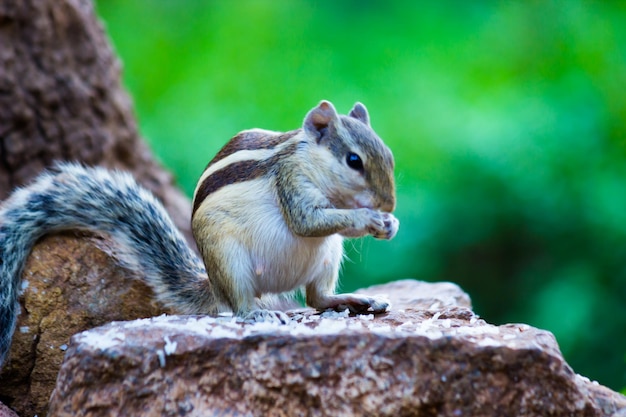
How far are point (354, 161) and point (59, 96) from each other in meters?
2.40

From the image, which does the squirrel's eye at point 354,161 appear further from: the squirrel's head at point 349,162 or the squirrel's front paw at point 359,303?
the squirrel's front paw at point 359,303

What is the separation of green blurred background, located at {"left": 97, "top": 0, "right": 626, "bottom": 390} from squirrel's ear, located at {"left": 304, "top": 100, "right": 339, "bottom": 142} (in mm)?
1801

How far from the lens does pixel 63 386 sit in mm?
2176

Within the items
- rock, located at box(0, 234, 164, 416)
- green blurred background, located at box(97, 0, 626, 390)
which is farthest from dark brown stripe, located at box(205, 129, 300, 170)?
green blurred background, located at box(97, 0, 626, 390)

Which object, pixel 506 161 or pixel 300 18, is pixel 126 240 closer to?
pixel 506 161

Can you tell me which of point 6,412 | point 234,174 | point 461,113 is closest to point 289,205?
point 234,174

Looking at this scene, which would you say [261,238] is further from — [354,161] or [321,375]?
[321,375]

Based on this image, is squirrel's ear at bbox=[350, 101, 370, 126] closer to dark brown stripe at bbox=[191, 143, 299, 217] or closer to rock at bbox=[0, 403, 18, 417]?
dark brown stripe at bbox=[191, 143, 299, 217]

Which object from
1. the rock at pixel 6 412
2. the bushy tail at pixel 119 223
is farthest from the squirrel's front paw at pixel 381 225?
the rock at pixel 6 412

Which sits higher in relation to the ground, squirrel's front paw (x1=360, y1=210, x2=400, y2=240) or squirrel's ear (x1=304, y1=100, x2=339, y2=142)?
squirrel's ear (x1=304, y1=100, x2=339, y2=142)

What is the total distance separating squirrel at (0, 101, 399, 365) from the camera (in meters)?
2.70

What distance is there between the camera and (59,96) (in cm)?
441

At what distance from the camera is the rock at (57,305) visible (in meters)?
2.88

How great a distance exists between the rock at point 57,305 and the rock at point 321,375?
0.75 m
